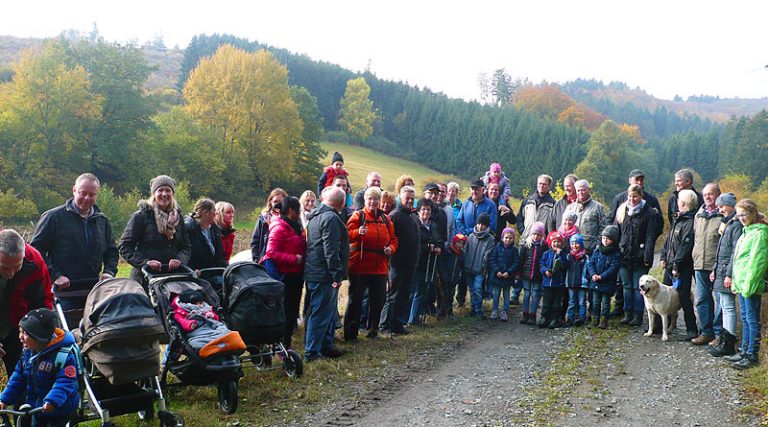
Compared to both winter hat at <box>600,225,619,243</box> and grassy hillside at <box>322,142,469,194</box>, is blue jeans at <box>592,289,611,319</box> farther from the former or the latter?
grassy hillside at <box>322,142,469,194</box>

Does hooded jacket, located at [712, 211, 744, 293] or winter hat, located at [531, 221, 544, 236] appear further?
winter hat, located at [531, 221, 544, 236]

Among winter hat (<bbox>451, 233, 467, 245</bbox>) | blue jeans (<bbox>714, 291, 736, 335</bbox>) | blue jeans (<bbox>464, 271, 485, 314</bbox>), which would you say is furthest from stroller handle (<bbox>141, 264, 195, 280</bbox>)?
blue jeans (<bbox>714, 291, 736, 335</bbox>)

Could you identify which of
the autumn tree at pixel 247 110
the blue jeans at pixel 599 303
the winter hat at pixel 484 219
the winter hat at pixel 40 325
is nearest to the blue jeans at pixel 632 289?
the blue jeans at pixel 599 303

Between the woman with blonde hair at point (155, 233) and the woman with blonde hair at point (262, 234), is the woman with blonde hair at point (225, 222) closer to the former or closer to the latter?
the woman with blonde hair at point (262, 234)

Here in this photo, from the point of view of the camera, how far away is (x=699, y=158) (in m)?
88.5

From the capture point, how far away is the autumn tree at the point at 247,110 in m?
48.2

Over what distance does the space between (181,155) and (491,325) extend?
41865mm

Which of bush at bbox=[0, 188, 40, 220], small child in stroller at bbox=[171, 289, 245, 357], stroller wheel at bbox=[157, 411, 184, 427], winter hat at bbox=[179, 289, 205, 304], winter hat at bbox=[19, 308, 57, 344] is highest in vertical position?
winter hat at bbox=[19, 308, 57, 344]

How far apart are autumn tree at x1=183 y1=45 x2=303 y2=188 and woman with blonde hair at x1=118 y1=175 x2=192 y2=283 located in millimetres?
43149

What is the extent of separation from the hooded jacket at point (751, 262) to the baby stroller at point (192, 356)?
248 inches

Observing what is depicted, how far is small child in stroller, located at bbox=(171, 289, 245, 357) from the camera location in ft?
18.0

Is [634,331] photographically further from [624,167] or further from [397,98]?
[397,98]

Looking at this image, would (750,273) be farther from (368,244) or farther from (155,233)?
(155,233)

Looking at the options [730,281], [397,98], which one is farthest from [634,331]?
[397,98]
